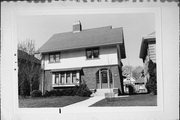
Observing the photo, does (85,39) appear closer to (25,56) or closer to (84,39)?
(84,39)

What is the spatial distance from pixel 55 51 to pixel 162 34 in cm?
292

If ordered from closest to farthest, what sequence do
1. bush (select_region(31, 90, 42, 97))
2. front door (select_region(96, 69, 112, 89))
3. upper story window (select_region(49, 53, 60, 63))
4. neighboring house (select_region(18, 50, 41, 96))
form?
neighboring house (select_region(18, 50, 41, 96)) → bush (select_region(31, 90, 42, 97)) → front door (select_region(96, 69, 112, 89)) → upper story window (select_region(49, 53, 60, 63))

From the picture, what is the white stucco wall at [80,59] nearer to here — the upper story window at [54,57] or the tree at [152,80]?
the upper story window at [54,57]

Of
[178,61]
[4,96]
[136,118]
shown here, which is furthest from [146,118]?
[4,96]

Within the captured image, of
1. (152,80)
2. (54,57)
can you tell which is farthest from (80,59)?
(152,80)

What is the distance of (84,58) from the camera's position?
654cm

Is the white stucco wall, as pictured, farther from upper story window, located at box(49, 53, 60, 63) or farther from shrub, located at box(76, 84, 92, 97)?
shrub, located at box(76, 84, 92, 97)

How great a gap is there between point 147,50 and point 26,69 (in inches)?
128

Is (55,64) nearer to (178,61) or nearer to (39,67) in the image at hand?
(39,67)

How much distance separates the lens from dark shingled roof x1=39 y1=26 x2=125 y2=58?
6.38m

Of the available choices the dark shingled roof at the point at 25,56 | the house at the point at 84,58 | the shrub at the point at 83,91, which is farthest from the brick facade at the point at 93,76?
the dark shingled roof at the point at 25,56

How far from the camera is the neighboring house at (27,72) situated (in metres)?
6.18

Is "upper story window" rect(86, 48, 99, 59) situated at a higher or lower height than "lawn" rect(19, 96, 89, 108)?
higher

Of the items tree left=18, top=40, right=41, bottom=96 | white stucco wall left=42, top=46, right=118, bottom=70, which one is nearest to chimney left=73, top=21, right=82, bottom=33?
white stucco wall left=42, top=46, right=118, bottom=70
